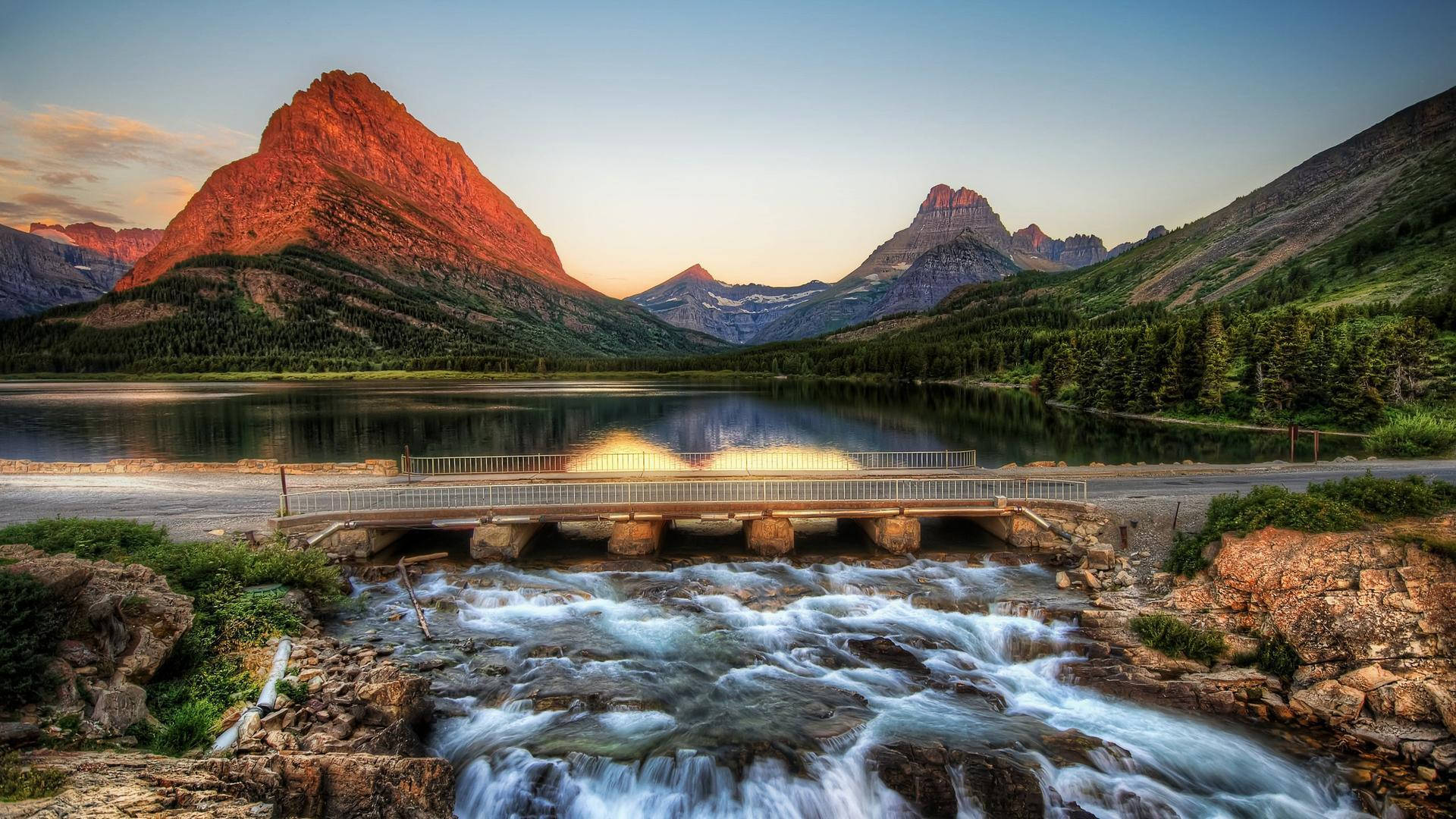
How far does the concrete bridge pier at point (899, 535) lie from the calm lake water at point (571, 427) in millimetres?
25271

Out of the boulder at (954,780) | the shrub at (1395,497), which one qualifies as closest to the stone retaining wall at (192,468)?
the boulder at (954,780)

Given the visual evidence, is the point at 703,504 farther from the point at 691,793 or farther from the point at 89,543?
the point at 89,543

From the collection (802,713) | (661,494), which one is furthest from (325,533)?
(802,713)

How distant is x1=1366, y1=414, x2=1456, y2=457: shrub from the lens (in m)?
34.6

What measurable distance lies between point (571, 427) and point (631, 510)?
55.2 metres

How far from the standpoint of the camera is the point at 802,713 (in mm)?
15102

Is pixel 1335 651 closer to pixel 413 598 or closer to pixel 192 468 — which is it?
pixel 413 598

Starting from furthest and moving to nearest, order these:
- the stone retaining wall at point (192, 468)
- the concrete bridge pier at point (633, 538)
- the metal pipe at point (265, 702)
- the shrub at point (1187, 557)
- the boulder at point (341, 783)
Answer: the stone retaining wall at point (192, 468)
the concrete bridge pier at point (633, 538)
the shrub at point (1187, 557)
the metal pipe at point (265, 702)
the boulder at point (341, 783)

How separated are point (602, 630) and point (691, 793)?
7.37m

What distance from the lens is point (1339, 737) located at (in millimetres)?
13781

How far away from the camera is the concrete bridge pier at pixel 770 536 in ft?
85.4

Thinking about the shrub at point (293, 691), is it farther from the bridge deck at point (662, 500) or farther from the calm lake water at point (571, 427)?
the calm lake water at point (571, 427)

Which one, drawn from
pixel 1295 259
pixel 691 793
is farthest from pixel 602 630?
pixel 1295 259

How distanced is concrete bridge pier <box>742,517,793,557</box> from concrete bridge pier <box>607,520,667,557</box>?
4038 mm
